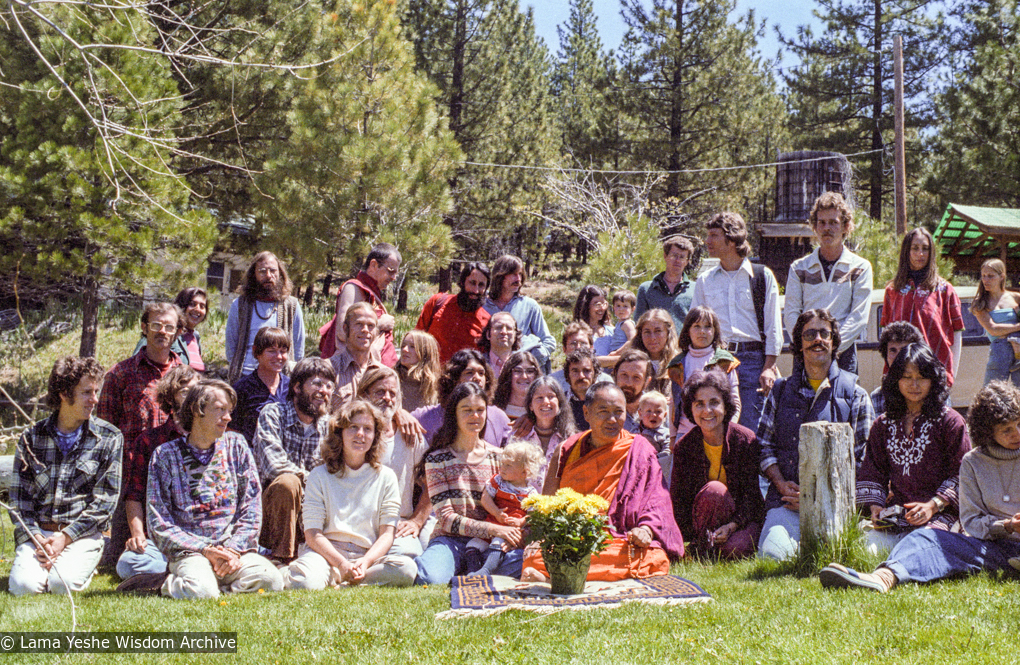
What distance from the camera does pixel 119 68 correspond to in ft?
39.1

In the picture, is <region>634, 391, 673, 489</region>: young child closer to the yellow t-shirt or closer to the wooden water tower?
the yellow t-shirt

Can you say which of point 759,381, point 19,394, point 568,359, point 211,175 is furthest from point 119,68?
point 759,381

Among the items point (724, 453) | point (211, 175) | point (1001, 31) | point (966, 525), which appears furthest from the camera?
point (1001, 31)

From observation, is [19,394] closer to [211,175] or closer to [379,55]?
[211,175]

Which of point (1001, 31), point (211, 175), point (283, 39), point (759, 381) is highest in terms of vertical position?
point (1001, 31)

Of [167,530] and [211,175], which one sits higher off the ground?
[211,175]

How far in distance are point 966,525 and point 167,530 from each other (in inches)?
177

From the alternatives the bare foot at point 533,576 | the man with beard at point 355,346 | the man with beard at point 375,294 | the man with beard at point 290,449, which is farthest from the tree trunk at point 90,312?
the bare foot at point 533,576

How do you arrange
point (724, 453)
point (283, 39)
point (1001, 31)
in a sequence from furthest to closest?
point (1001, 31), point (283, 39), point (724, 453)

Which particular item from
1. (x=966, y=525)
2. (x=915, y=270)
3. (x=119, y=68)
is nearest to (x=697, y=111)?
(x=119, y=68)

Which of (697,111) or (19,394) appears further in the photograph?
(697,111)

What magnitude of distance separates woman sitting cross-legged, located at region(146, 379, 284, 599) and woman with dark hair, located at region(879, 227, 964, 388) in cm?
477

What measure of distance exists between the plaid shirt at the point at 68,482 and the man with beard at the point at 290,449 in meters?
0.91

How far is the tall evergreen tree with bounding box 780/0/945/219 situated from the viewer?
26703 mm
